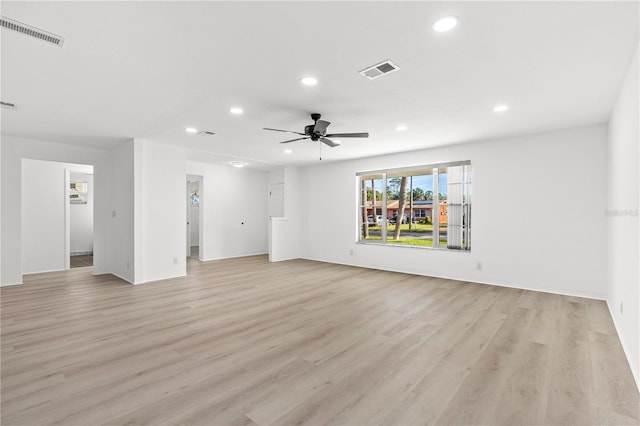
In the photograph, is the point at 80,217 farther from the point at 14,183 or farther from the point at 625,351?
the point at 625,351

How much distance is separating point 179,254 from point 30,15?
4695 millimetres

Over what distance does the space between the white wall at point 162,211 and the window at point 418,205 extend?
4.05m

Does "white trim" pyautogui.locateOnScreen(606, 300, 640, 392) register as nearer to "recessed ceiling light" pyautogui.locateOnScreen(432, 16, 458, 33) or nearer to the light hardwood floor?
the light hardwood floor

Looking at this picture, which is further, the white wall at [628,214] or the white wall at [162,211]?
the white wall at [162,211]

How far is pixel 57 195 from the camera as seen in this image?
A: 6887 mm

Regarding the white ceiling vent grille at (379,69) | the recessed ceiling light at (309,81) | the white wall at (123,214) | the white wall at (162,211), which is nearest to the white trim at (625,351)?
the white ceiling vent grille at (379,69)

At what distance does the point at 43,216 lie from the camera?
668cm

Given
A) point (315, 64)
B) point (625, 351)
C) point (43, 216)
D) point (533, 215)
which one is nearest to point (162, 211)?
point (43, 216)

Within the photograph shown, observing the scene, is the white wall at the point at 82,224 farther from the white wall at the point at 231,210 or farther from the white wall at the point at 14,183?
the white wall at the point at 231,210

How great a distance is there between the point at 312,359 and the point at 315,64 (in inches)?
101

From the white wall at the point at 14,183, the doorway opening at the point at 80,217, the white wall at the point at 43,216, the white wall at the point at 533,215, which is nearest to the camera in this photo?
the white wall at the point at 533,215

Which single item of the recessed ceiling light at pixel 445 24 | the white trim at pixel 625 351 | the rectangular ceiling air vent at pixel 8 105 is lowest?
the white trim at pixel 625 351

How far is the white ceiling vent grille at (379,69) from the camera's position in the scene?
2654mm

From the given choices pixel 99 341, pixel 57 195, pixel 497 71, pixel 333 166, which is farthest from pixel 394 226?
pixel 57 195
